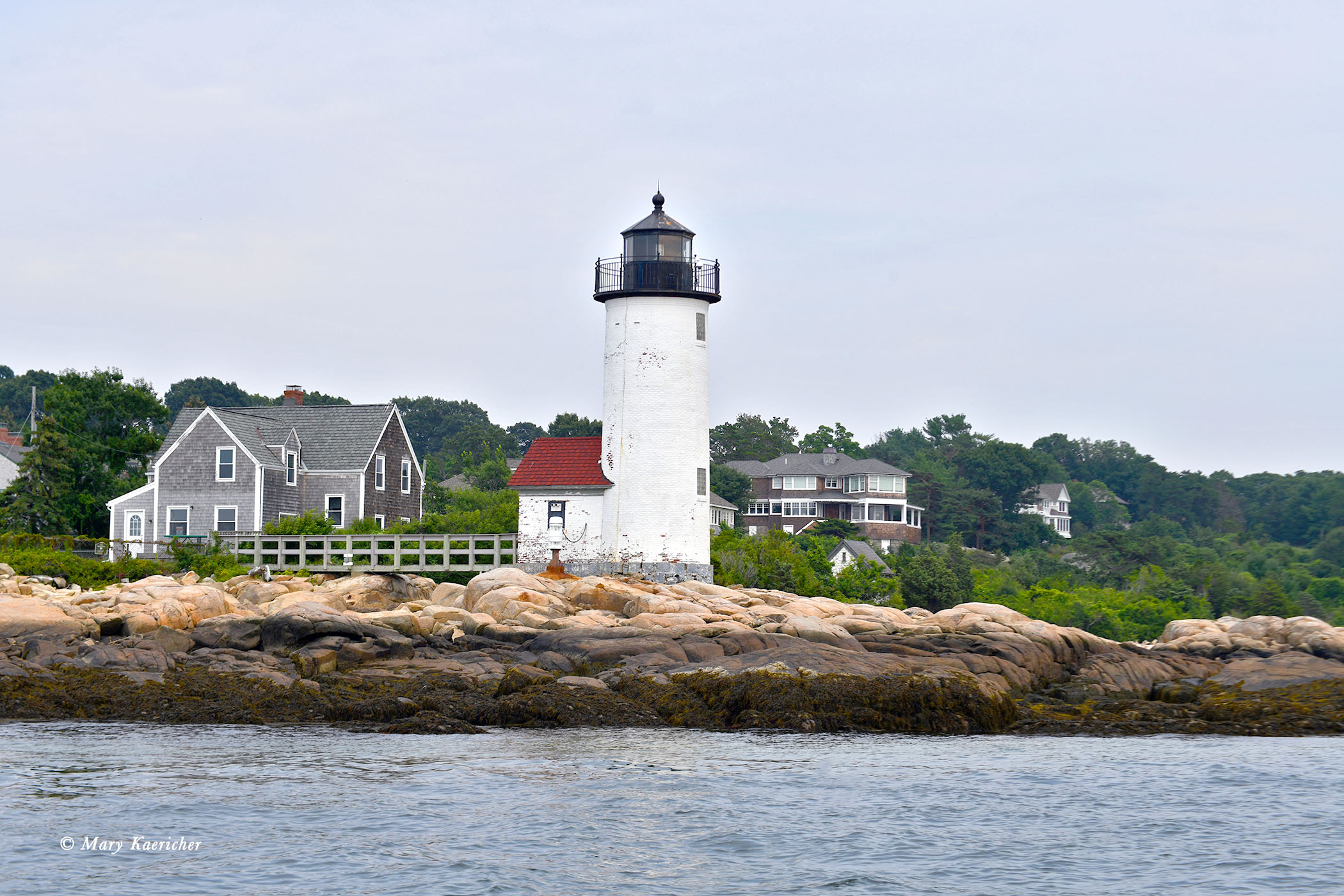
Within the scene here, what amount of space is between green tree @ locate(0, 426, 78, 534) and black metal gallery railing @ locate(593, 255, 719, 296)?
18.3m

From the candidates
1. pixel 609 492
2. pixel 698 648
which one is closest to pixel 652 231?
pixel 609 492

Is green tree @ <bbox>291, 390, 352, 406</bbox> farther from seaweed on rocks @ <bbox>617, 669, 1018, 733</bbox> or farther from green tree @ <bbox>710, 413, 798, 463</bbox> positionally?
seaweed on rocks @ <bbox>617, 669, 1018, 733</bbox>

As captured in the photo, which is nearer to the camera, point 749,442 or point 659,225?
point 659,225

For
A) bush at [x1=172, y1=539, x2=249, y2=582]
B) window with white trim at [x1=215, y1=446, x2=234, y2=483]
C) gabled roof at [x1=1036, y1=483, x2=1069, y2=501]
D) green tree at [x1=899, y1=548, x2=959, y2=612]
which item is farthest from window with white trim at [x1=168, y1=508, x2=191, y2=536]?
gabled roof at [x1=1036, y1=483, x2=1069, y2=501]

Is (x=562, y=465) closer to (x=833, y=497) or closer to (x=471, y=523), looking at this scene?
(x=471, y=523)

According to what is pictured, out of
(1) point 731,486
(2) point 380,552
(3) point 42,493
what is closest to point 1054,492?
(1) point 731,486

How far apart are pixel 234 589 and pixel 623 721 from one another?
13.7 m

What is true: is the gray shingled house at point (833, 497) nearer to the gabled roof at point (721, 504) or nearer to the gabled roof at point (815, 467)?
the gabled roof at point (815, 467)

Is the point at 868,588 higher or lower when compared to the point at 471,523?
lower

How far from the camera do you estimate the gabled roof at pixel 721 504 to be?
192 ft

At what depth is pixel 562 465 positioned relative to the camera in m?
32.8

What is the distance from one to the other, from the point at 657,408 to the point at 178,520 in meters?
15.7

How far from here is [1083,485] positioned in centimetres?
9638

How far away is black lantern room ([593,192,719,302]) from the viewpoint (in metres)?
31.7
